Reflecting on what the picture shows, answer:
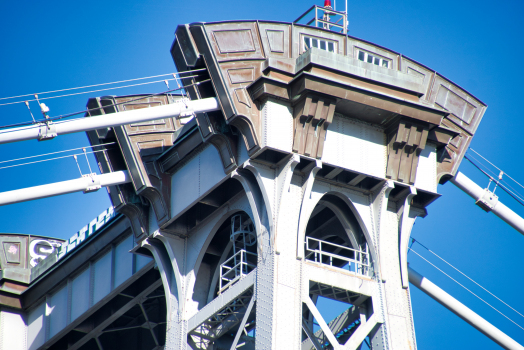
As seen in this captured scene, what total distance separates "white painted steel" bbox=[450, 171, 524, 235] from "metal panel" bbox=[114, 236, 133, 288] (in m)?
16.3

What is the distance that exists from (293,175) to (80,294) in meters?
19.8

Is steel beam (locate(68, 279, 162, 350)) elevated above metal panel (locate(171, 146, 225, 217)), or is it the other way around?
steel beam (locate(68, 279, 162, 350))

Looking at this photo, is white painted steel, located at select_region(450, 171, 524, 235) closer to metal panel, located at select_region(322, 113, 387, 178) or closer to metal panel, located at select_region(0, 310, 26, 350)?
metal panel, located at select_region(322, 113, 387, 178)

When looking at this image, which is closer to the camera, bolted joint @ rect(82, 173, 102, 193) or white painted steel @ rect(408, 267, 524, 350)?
bolted joint @ rect(82, 173, 102, 193)

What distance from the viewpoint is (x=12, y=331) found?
187 ft

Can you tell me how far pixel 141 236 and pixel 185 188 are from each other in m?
3.40

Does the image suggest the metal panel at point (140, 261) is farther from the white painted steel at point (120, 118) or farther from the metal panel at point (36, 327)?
the metal panel at point (36, 327)

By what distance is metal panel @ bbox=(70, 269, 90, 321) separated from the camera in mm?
52188

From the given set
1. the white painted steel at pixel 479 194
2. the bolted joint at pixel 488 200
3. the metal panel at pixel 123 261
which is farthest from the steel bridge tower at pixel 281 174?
the metal panel at pixel 123 261

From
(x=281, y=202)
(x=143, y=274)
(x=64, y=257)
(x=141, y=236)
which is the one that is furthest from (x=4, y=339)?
(x=281, y=202)

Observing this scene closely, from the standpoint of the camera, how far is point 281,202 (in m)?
36.6

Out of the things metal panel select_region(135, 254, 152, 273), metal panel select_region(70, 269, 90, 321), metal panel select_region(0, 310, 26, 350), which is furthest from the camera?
metal panel select_region(0, 310, 26, 350)

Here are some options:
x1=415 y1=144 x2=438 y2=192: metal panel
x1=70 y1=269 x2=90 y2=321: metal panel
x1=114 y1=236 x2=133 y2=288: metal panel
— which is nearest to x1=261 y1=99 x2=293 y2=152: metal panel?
x1=415 y1=144 x2=438 y2=192: metal panel

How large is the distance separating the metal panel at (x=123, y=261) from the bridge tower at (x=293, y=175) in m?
6.15
